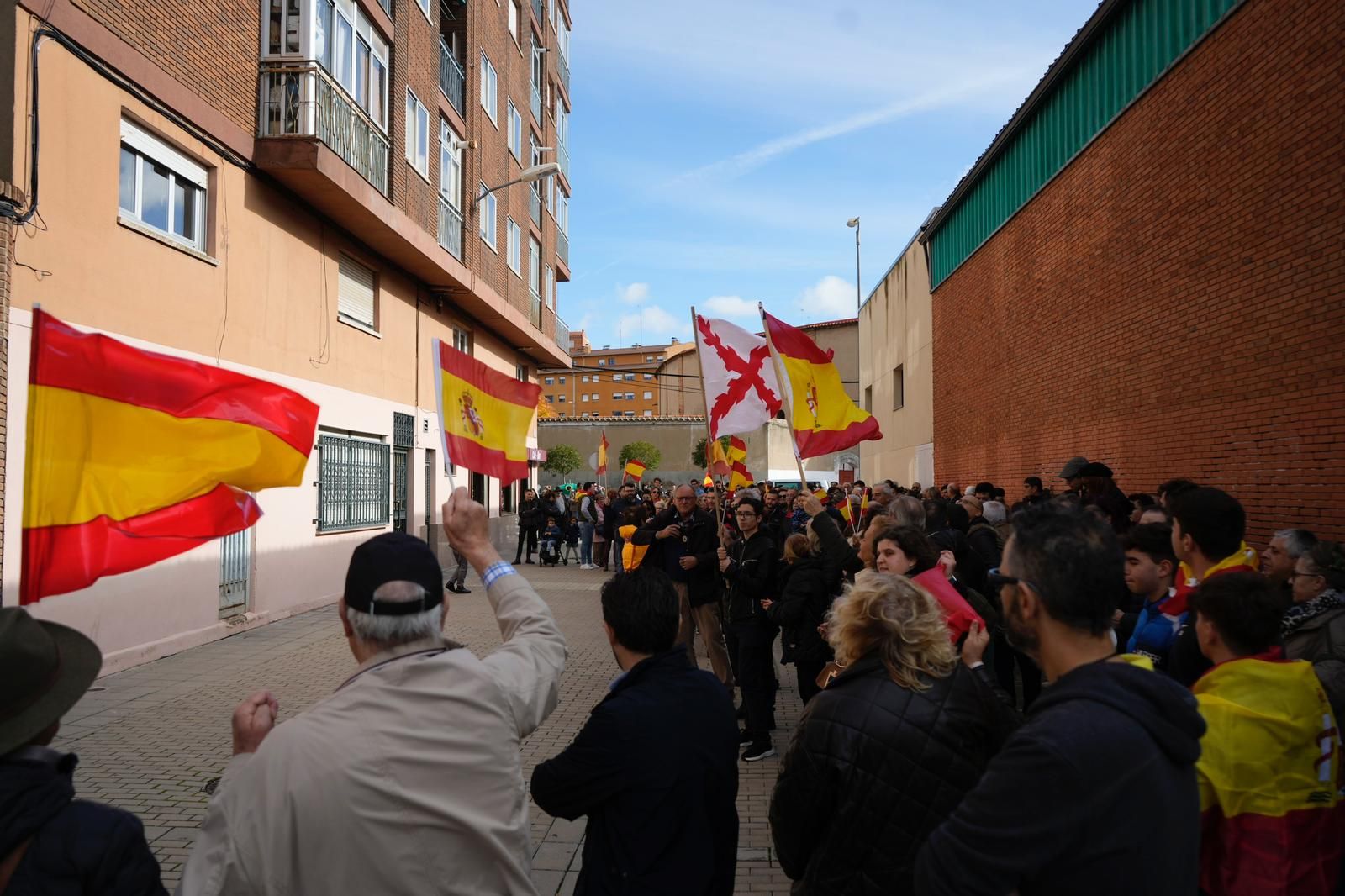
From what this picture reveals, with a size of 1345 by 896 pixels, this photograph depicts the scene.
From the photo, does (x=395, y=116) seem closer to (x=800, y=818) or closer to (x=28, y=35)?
(x=28, y=35)

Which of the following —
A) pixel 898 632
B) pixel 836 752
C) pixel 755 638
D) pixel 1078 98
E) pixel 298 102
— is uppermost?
pixel 1078 98

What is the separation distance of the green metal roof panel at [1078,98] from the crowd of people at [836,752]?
29.2 feet

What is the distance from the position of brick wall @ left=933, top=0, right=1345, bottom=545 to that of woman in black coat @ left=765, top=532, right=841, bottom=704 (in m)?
4.51

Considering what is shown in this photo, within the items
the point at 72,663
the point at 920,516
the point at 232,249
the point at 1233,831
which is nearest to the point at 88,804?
the point at 72,663

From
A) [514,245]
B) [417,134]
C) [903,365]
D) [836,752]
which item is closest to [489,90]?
[514,245]

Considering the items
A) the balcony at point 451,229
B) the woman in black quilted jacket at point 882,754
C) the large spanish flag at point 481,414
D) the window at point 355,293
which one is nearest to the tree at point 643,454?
the balcony at point 451,229

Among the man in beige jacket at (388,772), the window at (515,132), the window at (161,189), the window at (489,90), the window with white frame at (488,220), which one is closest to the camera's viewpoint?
the man in beige jacket at (388,772)

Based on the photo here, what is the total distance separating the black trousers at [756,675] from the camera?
22.5 ft

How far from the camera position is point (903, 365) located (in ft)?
85.9

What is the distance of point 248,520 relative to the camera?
13.6ft

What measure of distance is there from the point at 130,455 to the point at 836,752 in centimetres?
283

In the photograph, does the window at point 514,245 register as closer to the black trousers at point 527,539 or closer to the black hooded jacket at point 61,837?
the black trousers at point 527,539

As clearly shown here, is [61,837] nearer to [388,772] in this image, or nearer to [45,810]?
[45,810]

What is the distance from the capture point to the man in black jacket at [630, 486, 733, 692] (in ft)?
27.5
